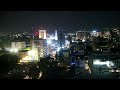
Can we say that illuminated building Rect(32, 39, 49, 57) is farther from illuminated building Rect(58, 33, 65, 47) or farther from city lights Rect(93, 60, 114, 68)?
city lights Rect(93, 60, 114, 68)

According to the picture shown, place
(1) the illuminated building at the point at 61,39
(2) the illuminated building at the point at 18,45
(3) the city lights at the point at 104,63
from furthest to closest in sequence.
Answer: (1) the illuminated building at the point at 61,39 < (2) the illuminated building at the point at 18,45 < (3) the city lights at the point at 104,63

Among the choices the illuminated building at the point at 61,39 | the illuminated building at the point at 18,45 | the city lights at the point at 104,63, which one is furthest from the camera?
the illuminated building at the point at 61,39

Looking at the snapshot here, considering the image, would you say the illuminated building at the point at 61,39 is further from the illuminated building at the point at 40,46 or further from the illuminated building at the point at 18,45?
the illuminated building at the point at 18,45

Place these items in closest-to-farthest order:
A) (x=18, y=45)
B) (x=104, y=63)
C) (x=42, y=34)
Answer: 1. (x=104, y=63)
2. (x=18, y=45)
3. (x=42, y=34)

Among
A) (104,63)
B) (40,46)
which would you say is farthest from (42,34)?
(104,63)

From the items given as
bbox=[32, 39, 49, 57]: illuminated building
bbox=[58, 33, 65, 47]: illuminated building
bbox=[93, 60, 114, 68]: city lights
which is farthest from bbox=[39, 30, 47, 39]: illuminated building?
bbox=[93, 60, 114, 68]: city lights

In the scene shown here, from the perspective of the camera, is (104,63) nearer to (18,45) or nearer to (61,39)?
(61,39)

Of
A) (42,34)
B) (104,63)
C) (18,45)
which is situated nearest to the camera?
(104,63)

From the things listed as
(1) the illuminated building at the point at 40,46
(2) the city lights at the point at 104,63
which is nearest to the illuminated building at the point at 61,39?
(1) the illuminated building at the point at 40,46

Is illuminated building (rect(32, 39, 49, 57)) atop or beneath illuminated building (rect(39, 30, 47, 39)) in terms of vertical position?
beneath

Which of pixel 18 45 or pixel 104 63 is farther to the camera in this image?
pixel 18 45

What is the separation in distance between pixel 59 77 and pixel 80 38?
0.93 m

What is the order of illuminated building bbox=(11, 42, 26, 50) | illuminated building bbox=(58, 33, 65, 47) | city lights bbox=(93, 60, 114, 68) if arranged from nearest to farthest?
city lights bbox=(93, 60, 114, 68) < illuminated building bbox=(11, 42, 26, 50) < illuminated building bbox=(58, 33, 65, 47)

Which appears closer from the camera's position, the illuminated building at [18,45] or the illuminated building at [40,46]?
the illuminated building at [18,45]
